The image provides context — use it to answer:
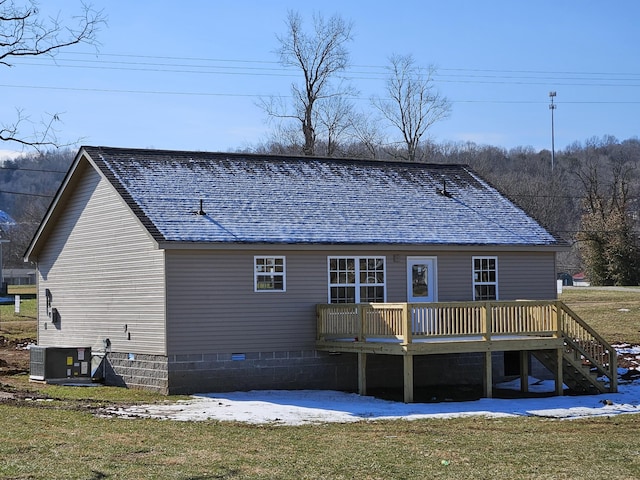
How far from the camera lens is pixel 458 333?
81.3ft

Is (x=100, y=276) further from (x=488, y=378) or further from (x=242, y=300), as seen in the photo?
(x=488, y=378)

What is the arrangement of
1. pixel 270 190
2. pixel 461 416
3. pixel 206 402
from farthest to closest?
1. pixel 270 190
2. pixel 206 402
3. pixel 461 416

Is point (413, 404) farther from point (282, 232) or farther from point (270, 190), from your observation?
point (270, 190)

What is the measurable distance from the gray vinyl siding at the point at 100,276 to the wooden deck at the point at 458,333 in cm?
430

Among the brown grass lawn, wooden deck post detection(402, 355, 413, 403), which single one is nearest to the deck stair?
wooden deck post detection(402, 355, 413, 403)

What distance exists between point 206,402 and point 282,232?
5024mm

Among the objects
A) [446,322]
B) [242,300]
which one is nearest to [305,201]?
[242,300]

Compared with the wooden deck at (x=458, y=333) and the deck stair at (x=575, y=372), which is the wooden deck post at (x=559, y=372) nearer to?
the wooden deck at (x=458, y=333)

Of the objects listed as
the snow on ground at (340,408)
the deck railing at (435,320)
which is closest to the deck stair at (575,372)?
the snow on ground at (340,408)

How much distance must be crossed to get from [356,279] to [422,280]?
6.54 ft

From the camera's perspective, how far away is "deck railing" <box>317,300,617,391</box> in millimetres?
24312

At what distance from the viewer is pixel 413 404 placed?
2370 cm

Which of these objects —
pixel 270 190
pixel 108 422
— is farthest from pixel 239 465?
pixel 270 190

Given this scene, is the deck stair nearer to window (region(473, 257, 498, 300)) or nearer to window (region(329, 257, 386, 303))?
window (region(473, 257, 498, 300))
